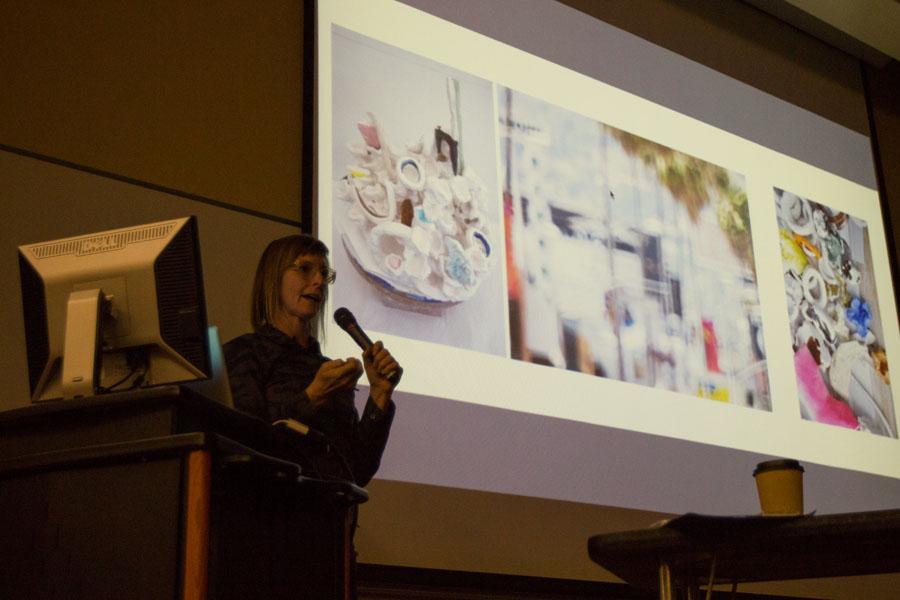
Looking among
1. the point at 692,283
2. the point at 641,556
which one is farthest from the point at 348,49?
the point at 641,556

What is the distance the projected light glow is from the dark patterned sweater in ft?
1.88

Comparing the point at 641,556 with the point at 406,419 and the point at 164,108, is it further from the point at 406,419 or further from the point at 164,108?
the point at 164,108

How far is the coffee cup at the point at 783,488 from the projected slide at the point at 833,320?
2083 millimetres

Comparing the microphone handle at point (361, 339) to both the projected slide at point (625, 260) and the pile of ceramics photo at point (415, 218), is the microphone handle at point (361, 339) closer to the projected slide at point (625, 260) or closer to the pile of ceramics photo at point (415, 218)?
the pile of ceramics photo at point (415, 218)

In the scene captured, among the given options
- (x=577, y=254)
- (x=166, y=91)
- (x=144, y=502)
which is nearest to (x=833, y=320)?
(x=577, y=254)

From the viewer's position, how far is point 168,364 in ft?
4.89

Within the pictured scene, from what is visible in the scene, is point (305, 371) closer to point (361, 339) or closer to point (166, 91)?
point (361, 339)

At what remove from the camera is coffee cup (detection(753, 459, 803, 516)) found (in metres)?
1.35

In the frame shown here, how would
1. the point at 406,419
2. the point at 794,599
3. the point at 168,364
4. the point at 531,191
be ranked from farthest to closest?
the point at 794,599
the point at 531,191
the point at 406,419
the point at 168,364

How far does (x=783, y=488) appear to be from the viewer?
1.35 metres

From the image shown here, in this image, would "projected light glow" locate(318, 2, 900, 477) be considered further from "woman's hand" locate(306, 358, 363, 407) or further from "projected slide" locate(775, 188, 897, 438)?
"woman's hand" locate(306, 358, 363, 407)

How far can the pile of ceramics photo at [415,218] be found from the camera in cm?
257

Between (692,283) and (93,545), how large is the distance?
236 centimetres

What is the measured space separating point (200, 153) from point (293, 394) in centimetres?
103
